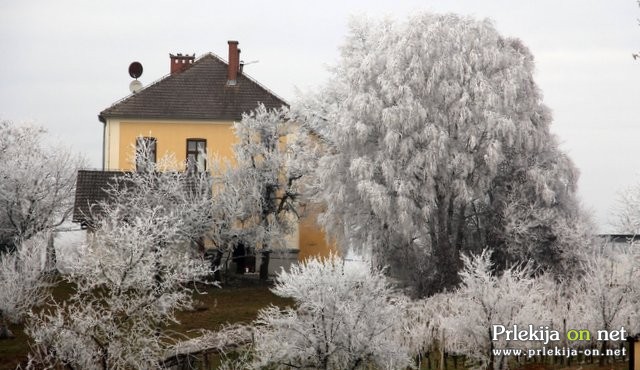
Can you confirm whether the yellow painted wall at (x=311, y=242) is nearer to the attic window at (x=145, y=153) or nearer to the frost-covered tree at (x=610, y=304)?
the attic window at (x=145, y=153)

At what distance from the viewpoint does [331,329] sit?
2609 cm

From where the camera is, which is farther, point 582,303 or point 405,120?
point 405,120

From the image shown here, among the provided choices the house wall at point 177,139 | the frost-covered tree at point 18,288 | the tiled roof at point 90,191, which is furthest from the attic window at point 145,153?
the frost-covered tree at point 18,288

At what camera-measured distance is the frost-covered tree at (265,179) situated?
4462cm

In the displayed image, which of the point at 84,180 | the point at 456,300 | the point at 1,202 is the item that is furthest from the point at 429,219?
the point at 1,202

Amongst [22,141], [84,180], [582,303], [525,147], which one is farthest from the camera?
[22,141]

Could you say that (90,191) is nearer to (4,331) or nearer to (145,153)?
(145,153)

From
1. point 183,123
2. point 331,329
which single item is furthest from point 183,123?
point 331,329

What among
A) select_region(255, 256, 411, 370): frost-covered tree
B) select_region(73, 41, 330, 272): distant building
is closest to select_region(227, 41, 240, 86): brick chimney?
select_region(73, 41, 330, 272): distant building

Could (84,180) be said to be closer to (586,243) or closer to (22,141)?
(22,141)

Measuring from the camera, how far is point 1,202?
4609 centimetres

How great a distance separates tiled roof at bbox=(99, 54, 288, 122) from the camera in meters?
49.8

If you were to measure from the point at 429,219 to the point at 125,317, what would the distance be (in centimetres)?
1619

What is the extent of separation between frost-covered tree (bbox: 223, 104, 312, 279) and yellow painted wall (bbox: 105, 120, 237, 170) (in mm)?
3285
